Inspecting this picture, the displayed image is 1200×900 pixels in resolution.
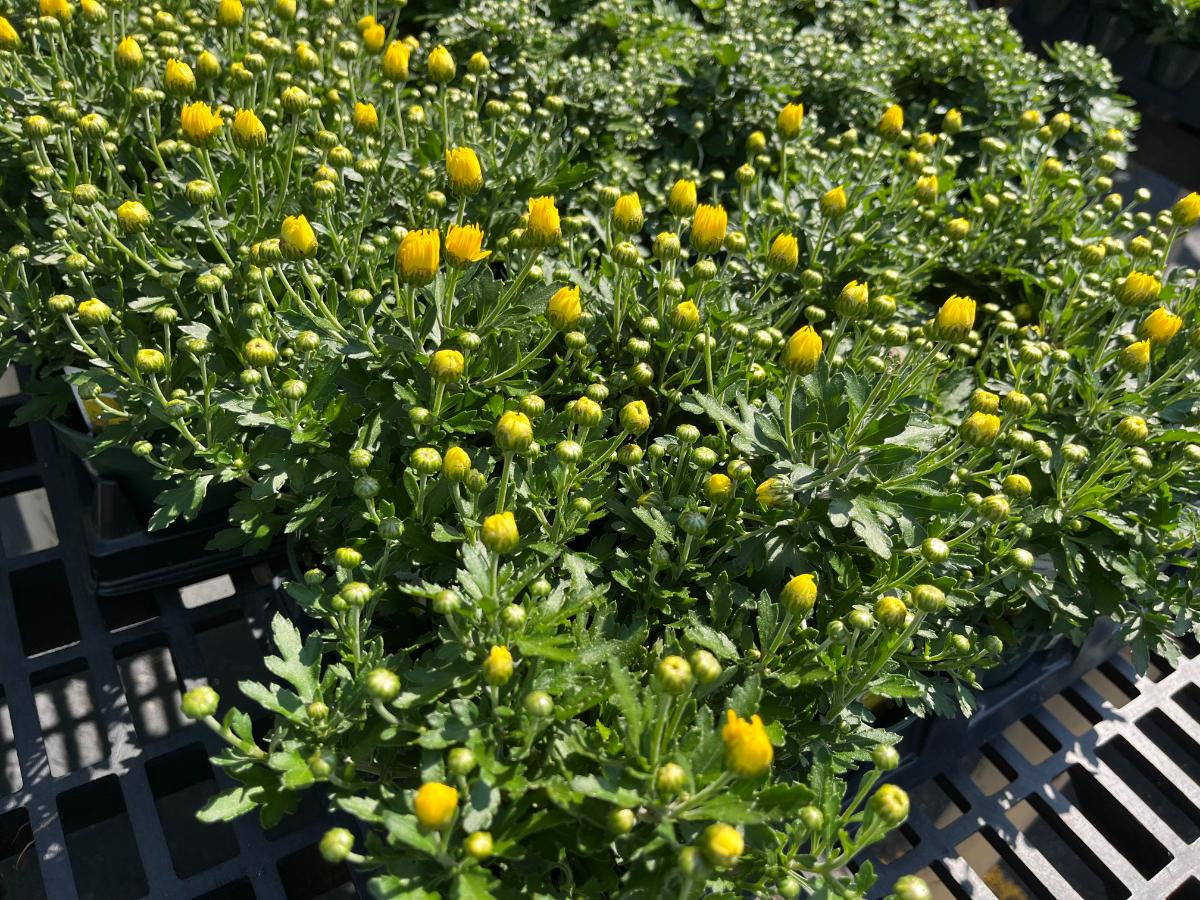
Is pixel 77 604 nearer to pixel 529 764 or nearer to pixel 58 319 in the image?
pixel 58 319

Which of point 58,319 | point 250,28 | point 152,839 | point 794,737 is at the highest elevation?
point 250,28

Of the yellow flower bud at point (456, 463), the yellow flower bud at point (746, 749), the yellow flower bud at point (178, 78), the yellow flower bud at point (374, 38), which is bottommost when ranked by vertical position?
the yellow flower bud at point (746, 749)

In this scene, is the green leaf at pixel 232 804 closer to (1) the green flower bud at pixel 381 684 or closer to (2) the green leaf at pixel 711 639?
(1) the green flower bud at pixel 381 684

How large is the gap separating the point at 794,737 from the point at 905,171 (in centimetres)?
127

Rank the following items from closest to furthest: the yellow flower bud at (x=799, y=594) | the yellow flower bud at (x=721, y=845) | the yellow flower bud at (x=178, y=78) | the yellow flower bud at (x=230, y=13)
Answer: the yellow flower bud at (x=721, y=845) < the yellow flower bud at (x=799, y=594) < the yellow flower bud at (x=178, y=78) < the yellow flower bud at (x=230, y=13)

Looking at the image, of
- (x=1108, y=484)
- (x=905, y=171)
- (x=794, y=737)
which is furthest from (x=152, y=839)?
(x=905, y=171)

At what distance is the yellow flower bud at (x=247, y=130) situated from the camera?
54.7 inches

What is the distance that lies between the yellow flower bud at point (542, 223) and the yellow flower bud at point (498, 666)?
0.61 meters

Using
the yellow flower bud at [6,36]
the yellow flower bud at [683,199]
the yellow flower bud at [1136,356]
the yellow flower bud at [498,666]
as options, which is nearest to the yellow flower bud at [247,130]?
the yellow flower bud at [6,36]

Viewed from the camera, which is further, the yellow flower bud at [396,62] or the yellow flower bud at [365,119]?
the yellow flower bud at [396,62]

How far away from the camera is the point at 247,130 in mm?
1403

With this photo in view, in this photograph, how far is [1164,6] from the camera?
141 inches

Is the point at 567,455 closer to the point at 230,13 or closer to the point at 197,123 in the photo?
the point at 197,123

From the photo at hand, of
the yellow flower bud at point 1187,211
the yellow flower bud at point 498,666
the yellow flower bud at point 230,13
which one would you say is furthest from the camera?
the yellow flower bud at point 230,13
